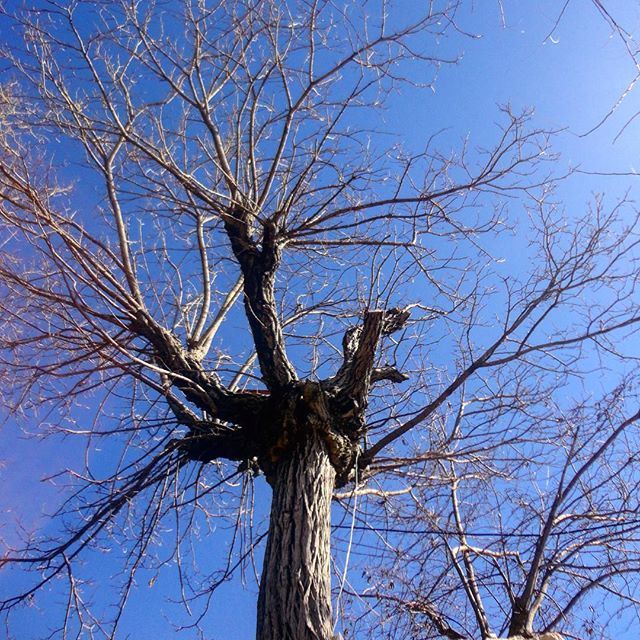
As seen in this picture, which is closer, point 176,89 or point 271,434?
point 271,434

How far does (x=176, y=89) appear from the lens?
13.5 feet

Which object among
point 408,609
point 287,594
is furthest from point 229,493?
point 287,594

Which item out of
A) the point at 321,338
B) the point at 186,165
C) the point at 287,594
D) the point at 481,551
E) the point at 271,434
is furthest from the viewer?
the point at 321,338

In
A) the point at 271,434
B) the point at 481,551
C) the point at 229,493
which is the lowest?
the point at 481,551

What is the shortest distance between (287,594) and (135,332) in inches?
75.0

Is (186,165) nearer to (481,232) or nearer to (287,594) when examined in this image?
(481,232)

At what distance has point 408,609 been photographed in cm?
348

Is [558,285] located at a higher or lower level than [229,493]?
higher

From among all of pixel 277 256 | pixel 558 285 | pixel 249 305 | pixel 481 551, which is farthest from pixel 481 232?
pixel 481 551

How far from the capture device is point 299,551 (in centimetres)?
277

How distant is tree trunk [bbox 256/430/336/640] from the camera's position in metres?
2.51

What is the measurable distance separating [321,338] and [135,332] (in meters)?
2.03

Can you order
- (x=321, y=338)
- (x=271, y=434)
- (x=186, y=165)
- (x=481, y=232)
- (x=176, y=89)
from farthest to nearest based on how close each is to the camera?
(x=321, y=338)
(x=186, y=165)
(x=481, y=232)
(x=176, y=89)
(x=271, y=434)

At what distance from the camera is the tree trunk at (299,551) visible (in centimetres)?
251
